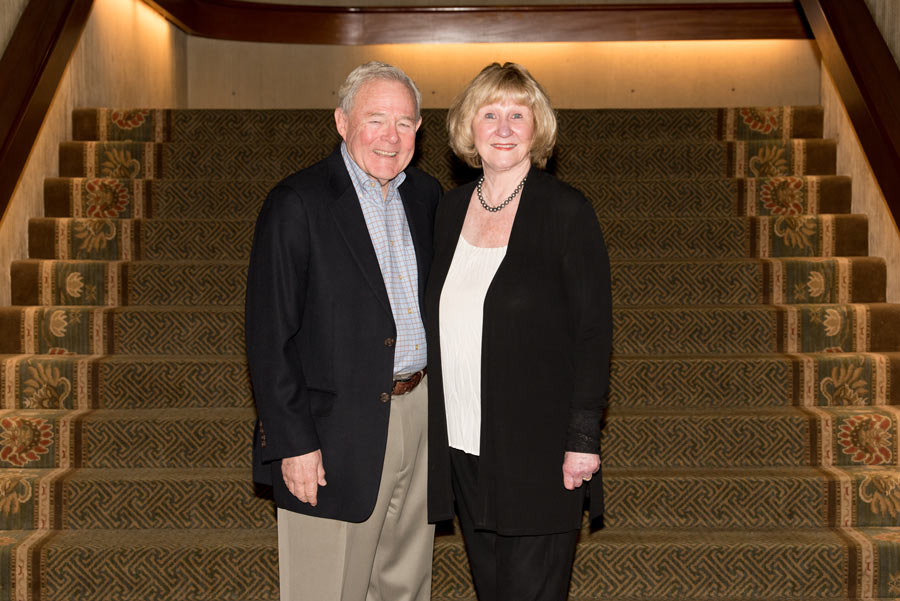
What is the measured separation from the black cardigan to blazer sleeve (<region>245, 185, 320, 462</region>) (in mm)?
381

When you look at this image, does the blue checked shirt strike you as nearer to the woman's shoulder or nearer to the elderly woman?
the elderly woman

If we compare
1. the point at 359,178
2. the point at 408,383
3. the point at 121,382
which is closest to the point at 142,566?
the point at 121,382

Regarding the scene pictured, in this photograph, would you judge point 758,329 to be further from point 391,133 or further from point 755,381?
point 391,133

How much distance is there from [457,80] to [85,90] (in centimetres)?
248

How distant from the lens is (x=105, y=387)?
117 inches

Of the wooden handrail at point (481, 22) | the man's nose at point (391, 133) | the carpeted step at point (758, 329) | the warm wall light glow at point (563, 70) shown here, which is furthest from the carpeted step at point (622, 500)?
the warm wall light glow at point (563, 70)

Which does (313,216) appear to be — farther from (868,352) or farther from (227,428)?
(868,352)

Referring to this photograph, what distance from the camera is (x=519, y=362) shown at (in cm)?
177

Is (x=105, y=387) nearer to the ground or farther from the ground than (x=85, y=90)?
nearer to the ground

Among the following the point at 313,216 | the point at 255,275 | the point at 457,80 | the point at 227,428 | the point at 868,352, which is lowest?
the point at 227,428

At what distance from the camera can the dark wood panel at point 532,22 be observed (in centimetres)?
559

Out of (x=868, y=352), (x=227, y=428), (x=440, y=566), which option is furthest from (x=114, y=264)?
(x=868, y=352)

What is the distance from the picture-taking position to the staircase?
2576mm

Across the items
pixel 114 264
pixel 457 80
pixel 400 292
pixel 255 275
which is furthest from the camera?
pixel 457 80
